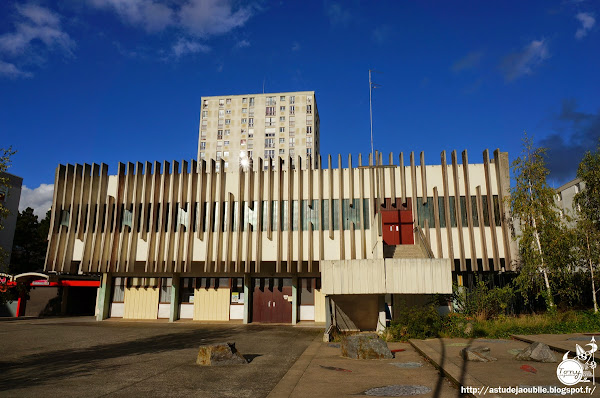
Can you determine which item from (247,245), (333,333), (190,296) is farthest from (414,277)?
(190,296)

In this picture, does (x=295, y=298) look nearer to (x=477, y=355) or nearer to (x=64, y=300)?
(x=477, y=355)

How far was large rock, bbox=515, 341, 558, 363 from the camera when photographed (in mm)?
10385

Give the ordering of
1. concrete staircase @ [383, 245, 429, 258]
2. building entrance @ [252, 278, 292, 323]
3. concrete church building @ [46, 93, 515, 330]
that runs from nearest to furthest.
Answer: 1. concrete staircase @ [383, 245, 429, 258]
2. concrete church building @ [46, 93, 515, 330]
3. building entrance @ [252, 278, 292, 323]

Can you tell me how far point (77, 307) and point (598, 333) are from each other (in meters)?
38.2

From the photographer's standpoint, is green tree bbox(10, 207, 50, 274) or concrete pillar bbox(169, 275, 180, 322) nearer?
concrete pillar bbox(169, 275, 180, 322)

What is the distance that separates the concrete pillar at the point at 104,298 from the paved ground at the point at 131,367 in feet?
31.6

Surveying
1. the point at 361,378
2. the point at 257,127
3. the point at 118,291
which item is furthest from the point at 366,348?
the point at 257,127

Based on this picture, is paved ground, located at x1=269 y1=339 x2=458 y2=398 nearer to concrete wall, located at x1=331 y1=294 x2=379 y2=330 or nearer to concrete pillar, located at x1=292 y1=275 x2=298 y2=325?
concrete wall, located at x1=331 y1=294 x2=379 y2=330

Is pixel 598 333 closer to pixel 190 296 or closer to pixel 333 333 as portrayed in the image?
pixel 333 333

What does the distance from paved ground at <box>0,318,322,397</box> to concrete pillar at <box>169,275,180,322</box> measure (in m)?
8.92

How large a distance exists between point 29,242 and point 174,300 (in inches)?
1346

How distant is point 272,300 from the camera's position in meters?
28.5

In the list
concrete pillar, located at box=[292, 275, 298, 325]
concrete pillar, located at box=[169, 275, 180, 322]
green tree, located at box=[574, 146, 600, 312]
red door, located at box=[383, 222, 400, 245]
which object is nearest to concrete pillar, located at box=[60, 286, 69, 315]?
concrete pillar, located at box=[169, 275, 180, 322]

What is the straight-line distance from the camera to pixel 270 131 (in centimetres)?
8094
